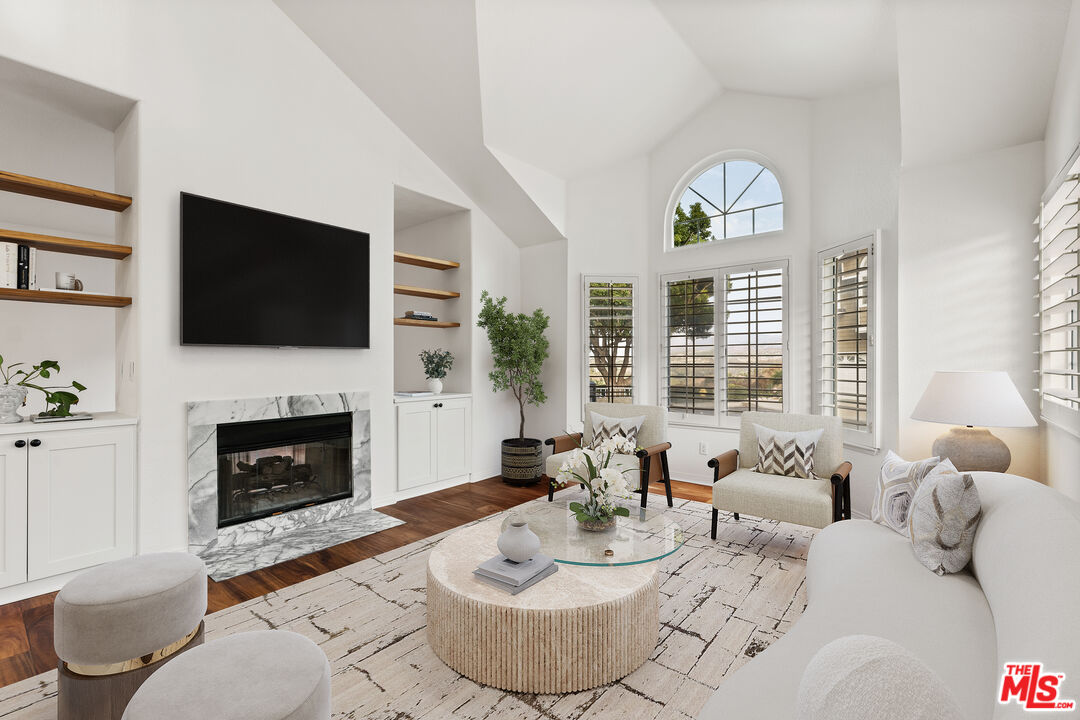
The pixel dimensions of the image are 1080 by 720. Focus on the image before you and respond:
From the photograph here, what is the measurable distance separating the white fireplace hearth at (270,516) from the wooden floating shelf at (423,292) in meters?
1.06

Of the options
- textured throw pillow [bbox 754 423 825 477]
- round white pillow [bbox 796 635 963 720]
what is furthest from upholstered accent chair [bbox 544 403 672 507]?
round white pillow [bbox 796 635 963 720]

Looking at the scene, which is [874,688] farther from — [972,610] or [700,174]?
[700,174]

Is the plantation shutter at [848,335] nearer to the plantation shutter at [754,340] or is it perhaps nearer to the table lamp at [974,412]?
the plantation shutter at [754,340]

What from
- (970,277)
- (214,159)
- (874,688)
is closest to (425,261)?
(214,159)

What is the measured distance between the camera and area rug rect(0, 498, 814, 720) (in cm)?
180

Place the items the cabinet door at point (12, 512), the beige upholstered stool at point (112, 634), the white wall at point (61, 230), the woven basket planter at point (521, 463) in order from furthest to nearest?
1. the woven basket planter at point (521, 463)
2. the white wall at point (61, 230)
3. the cabinet door at point (12, 512)
4. the beige upholstered stool at point (112, 634)

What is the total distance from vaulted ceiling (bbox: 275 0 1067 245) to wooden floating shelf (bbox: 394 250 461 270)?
72 cm

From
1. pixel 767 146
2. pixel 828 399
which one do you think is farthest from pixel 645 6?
pixel 828 399

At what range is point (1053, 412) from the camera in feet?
8.44

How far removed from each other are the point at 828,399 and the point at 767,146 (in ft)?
7.81

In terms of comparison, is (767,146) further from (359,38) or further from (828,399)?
(359,38)

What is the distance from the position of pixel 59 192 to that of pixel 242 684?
3.21 metres

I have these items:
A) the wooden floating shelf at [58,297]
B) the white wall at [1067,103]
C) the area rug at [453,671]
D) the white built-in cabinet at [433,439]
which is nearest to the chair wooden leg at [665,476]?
the area rug at [453,671]

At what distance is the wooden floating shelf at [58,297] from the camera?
2.73 metres
